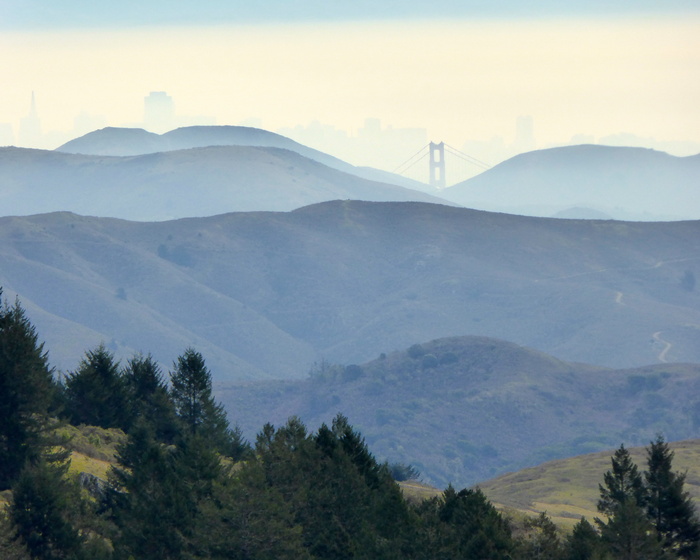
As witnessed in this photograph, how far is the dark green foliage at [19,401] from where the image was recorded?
39.5 meters

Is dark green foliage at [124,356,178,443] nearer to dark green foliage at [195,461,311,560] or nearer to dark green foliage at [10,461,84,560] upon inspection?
dark green foliage at [195,461,311,560]

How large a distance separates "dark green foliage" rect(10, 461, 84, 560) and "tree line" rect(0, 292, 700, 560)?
39 millimetres

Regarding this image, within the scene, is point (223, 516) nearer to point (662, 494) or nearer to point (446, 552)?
point (446, 552)

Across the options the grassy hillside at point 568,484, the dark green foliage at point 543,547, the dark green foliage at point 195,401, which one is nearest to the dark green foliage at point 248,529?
the dark green foliage at point 543,547

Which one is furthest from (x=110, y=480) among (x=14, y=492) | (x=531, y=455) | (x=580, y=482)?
(x=531, y=455)

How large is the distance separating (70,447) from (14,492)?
9204mm

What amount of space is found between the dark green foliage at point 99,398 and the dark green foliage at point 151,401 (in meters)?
0.61

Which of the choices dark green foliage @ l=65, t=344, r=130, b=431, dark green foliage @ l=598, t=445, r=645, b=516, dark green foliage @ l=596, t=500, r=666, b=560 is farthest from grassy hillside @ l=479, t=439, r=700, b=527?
dark green foliage @ l=596, t=500, r=666, b=560

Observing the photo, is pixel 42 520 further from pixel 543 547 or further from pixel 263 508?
pixel 543 547

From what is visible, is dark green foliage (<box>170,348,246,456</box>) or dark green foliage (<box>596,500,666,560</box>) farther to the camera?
dark green foliage (<box>170,348,246,456</box>)

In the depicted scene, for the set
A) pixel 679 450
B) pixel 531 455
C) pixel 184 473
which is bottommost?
pixel 531 455

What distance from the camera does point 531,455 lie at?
19038 cm

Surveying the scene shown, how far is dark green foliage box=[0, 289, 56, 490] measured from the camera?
39.5 meters

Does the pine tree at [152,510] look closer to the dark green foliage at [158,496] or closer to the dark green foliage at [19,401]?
the dark green foliage at [158,496]
